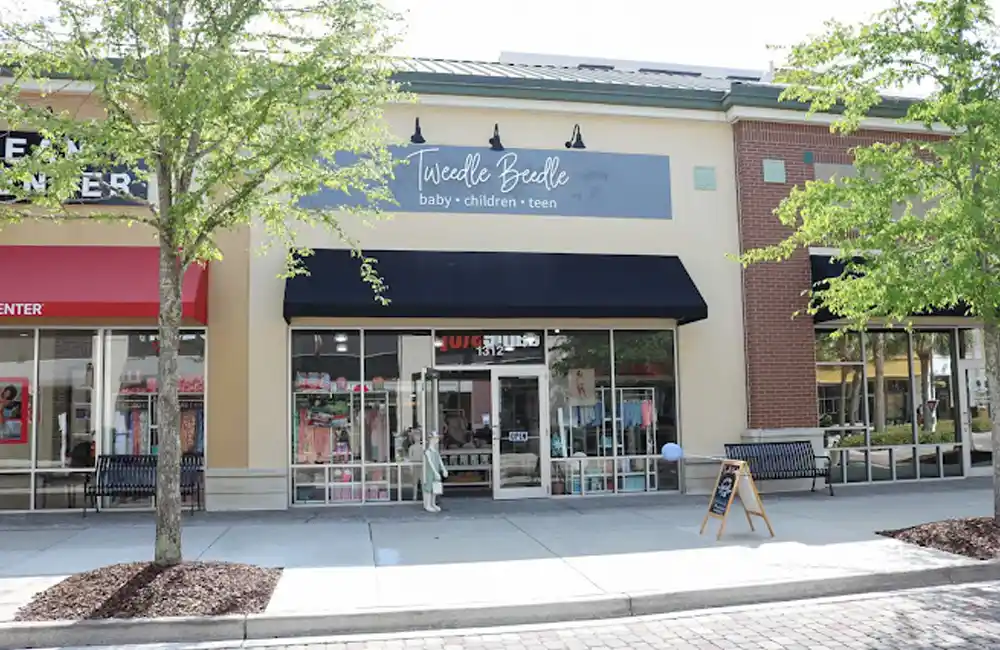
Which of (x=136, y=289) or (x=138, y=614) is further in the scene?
(x=136, y=289)

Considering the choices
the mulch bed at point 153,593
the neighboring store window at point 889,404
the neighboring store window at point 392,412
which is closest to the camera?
the mulch bed at point 153,593

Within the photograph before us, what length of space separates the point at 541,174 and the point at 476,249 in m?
1.72

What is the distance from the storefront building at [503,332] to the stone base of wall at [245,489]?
0.11ft

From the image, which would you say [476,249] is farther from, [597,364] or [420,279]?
[597,364]

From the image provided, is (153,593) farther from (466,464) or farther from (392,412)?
(466,464)

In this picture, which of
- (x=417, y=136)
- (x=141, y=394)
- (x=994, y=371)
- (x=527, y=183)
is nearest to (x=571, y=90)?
(x=527, y=183)

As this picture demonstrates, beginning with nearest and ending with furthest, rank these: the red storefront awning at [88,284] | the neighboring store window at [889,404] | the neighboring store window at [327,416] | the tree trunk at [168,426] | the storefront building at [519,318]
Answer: the tree trunk at [168,426] < the red storefront awning at [88,284] < the storefront building at [519,318] < the neighboring store window at [327,416] < the neighboring store window at [889,404]

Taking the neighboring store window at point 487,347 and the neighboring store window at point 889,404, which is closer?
the neighboring store window at point 487,347

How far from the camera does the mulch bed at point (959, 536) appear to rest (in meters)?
8.78

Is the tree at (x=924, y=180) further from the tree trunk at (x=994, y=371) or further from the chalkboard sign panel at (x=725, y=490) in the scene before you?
the chalkboard sign panel at (x=725, y=490)

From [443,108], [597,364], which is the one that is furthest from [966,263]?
[443,108]

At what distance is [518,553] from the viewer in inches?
360

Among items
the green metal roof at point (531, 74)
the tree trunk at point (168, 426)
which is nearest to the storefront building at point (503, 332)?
A: the green metal roof at point (531, 74)

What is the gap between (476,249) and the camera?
13.3 m
